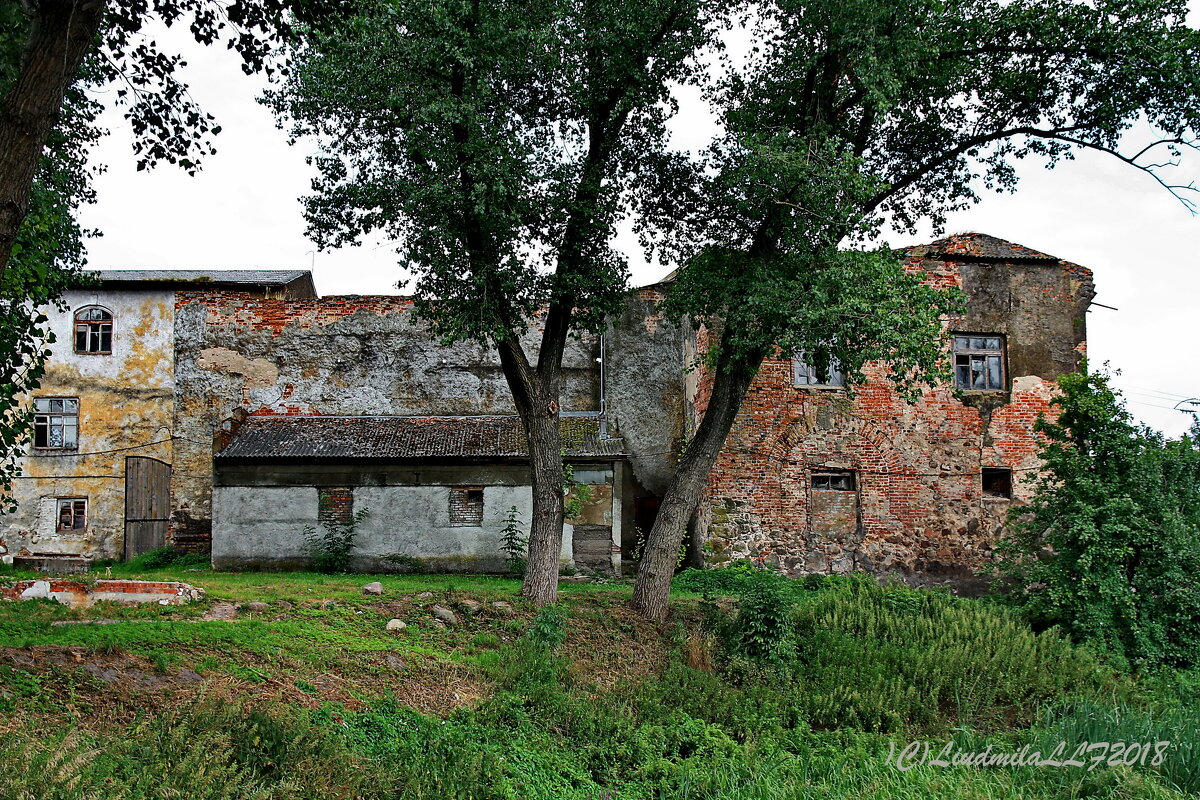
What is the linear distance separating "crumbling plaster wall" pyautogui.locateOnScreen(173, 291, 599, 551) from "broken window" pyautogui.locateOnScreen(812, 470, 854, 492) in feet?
18.4

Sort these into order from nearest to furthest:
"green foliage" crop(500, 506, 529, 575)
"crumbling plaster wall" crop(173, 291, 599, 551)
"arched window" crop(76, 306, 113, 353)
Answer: "green foliage" crop(500, 506, 529, 575) → "crumbling plaster wall" crop(173, 291, 599, 551) → "arched window" crop(76, 306, 113, 353)

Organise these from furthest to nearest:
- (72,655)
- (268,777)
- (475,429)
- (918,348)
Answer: (475,429) → (918,348) → (72,655) → (268,777)

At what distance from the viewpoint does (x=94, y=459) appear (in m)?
22.0

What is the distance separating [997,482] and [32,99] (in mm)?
18352

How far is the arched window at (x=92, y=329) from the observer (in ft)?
73.0

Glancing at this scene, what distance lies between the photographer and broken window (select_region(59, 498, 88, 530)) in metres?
21.9

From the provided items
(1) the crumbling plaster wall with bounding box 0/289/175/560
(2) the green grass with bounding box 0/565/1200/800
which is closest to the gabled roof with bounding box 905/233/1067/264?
(2) the green grass with bounding box 0/565/1200/800

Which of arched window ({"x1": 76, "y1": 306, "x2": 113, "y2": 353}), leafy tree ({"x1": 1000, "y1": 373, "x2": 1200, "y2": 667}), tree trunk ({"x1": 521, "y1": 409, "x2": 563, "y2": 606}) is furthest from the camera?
arched window ({"x1": 76, "y1": 306, "x2": 113, "y2": 353})

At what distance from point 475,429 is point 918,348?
11.6 metres

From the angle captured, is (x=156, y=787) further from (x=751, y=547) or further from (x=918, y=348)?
(x=751, y=547)

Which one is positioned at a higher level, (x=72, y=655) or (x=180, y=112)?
(x=180, y=112)

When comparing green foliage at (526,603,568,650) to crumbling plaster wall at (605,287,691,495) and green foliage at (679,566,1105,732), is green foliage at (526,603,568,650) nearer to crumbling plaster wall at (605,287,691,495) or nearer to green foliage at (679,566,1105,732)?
green foliage at (679,566,1105,732)

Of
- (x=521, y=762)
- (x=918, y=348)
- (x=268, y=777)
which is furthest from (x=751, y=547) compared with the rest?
(x=268, y=777)

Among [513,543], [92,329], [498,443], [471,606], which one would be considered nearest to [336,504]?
[498,443]
